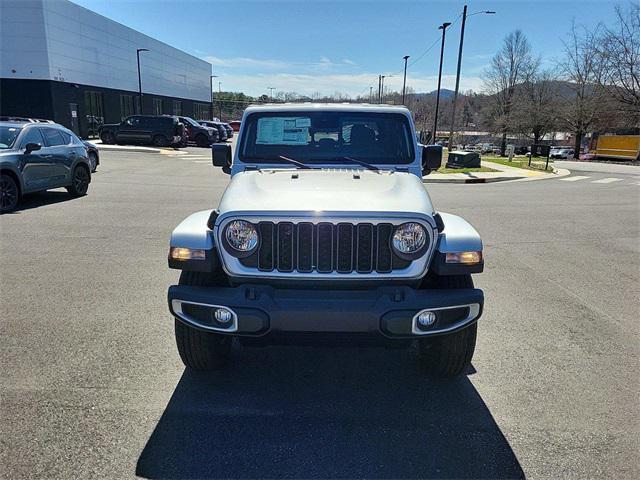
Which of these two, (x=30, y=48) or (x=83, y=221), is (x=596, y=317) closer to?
(x=83, y=221)

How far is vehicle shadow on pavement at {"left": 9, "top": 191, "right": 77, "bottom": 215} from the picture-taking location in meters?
9.98

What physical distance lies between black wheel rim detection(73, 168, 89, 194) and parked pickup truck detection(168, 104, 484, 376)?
939 cm

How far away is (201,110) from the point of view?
65.2m

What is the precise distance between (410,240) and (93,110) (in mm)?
38716

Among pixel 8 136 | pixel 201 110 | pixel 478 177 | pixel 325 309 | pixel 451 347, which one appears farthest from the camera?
pixel 201 110

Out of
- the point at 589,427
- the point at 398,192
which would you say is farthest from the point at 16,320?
the point at 589,427

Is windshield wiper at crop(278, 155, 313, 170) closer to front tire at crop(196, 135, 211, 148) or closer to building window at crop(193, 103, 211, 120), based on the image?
front tire at crop(196, 135, 211, 148)

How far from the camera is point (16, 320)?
4348mm

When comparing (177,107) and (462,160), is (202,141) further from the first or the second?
(177,107)

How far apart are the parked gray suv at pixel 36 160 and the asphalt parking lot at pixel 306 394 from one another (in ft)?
12.6

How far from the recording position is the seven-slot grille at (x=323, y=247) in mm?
2912

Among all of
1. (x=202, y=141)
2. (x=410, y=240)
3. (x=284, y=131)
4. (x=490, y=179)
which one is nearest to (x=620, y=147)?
(x=490, y=179)

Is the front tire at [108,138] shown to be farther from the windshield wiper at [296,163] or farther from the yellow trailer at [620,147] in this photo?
the yellow trailer at [620,147]

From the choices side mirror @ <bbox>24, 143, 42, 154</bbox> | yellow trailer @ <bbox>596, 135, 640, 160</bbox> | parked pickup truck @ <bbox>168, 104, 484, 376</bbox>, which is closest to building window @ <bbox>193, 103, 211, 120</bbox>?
yellow trailer @ <bbox>596, 135, 640, 160</bbox>
